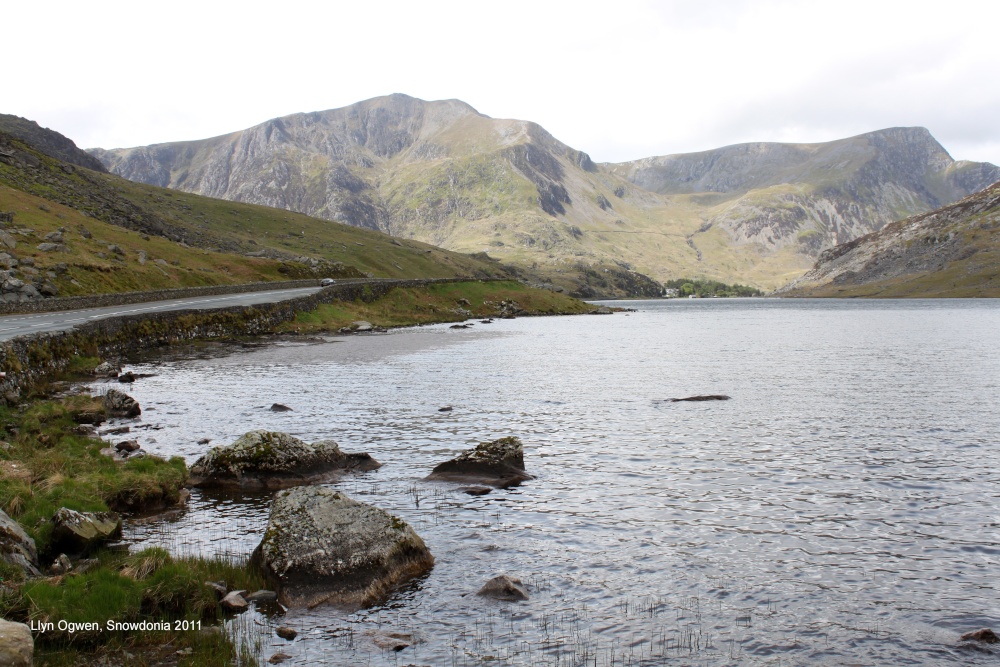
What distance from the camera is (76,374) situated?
4791 centimetres

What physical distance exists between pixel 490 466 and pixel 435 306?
11964 centimetres

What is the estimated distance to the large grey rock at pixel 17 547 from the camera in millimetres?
14008

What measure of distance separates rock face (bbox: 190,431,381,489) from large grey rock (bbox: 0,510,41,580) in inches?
342

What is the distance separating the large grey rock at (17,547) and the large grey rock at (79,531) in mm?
905

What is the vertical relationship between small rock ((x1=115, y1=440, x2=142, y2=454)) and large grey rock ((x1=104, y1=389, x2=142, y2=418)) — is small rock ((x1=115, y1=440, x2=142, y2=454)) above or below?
below

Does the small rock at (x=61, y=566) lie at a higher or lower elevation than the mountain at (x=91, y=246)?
lower

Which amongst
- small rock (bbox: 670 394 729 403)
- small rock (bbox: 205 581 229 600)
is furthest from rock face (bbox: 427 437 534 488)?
small rock (bbox: 670 394 729 403)

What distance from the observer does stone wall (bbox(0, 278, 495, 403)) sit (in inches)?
1553

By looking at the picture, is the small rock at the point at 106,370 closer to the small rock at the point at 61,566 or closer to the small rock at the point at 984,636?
the small rock at the point at 61,566

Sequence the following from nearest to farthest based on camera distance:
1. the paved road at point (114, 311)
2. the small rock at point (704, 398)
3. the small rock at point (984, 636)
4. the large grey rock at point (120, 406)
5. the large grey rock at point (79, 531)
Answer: the small rock at point (984, 636) → the large grey rock at point (79, 531) → the large grey rock at point (120, 406) → the small rock at point (704, 398) → the paved road at point (114, 311)

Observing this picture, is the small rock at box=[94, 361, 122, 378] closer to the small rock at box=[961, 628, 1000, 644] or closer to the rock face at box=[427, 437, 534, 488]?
the rock face at box=[427, 437, 534, 488]

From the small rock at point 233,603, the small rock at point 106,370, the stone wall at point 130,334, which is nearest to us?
the small rock at point 233,603

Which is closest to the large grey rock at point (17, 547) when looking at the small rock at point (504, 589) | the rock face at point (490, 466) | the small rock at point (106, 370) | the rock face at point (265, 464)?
the rock face at point (265, 464)

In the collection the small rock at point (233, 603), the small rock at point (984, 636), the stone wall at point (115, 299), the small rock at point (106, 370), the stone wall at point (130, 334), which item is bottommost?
the small rock at point (984, 636)
